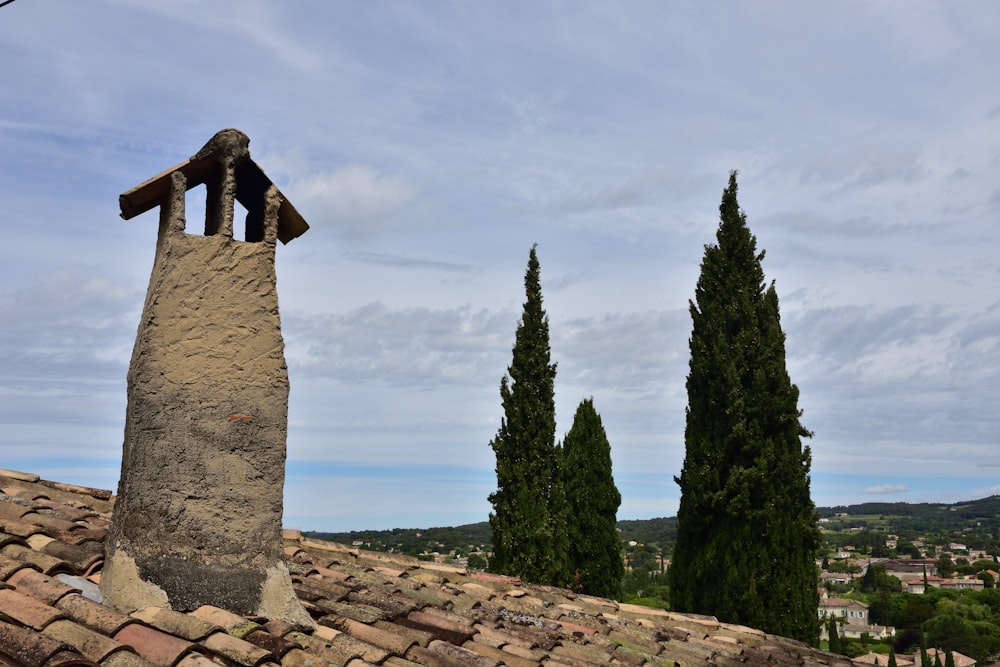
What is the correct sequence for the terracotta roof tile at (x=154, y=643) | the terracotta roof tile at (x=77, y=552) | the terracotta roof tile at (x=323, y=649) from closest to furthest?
1. the terracotta roof tile at (x=154, y=643)
2. the terracotta roof tile at (x=323, y=649)
3. the terracotta roof tile at (x=77, y=552)

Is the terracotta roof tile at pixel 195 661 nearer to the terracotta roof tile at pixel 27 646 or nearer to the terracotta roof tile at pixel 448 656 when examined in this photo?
the terracotta roof tile at pixel 27 646

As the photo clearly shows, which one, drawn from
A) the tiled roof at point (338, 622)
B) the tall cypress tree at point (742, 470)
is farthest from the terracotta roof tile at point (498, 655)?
the tall cypress tree at point (742, 470)

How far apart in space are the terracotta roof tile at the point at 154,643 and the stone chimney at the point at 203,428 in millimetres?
593

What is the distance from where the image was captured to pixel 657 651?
707cm

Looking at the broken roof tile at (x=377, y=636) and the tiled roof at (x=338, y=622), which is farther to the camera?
the broken roof tile at (x=377, y=636)

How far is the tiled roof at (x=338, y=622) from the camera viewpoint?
3.78 m

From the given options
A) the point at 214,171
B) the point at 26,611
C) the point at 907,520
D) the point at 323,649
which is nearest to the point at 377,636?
the point at 323,649

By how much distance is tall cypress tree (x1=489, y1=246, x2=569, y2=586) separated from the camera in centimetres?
1933

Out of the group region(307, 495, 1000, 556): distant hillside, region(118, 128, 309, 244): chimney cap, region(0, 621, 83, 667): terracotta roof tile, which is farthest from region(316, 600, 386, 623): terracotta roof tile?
region(307, 495, 1000, 556): distant hillside

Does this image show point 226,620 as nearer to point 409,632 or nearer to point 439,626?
point 409,632

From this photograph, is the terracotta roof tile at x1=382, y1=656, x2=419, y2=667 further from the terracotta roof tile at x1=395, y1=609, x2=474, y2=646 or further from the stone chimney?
the terracotta roof tile at x1=395, y1=609, x2=474, y2=646

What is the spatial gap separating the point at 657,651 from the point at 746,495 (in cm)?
1085

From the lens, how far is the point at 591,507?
76.7 ft

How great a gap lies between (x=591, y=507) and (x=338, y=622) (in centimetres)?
1869
